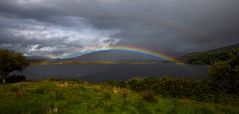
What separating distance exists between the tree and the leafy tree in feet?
186

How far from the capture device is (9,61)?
6644 cm

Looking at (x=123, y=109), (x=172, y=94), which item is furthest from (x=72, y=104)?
(x=172, y=94)

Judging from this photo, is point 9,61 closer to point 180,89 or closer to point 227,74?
point 180,89

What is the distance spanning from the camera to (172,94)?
30.6 meters

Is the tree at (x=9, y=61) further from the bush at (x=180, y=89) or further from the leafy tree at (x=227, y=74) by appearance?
the leafy tree at (x=227, y=74)

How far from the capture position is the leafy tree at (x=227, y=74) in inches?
1551

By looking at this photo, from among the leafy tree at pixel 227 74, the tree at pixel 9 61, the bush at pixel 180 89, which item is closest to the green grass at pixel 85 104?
the bush at pixel 180 89

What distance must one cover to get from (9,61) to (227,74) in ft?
197

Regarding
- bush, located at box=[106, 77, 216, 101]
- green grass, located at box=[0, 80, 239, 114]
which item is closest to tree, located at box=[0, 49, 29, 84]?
bush, located at box=[106, 77, 216, 101]

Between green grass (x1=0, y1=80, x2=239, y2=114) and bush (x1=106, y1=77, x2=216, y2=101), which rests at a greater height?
green grass (x1=0, y1=80, x2=239, y2=114)

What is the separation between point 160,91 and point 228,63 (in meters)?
17.6

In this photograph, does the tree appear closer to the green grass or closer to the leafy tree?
the green grass

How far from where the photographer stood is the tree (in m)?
65.5

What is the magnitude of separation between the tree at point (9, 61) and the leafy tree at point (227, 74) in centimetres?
5661
